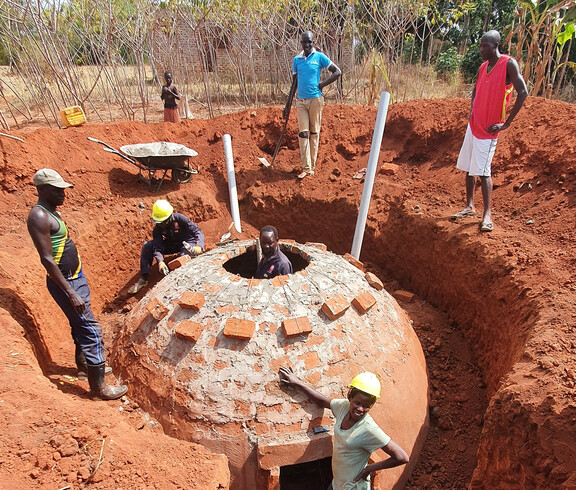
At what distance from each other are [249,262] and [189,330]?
172cm

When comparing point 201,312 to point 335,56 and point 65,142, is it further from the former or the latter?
point 335,56

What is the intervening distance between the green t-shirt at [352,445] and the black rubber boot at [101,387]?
1989 mm

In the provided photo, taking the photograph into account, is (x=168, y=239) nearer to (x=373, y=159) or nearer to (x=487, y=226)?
(x=373, y=159)

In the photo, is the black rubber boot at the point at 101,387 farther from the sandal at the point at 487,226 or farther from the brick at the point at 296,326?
the sandal at the point at 487,226

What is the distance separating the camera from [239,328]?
11.0 feet

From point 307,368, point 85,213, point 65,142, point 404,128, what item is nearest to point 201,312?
point 307,368

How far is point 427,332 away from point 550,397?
2689 millimetres

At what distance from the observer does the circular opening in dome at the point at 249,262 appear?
4828 mm

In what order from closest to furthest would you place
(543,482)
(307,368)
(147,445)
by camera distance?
(543,482), (147,445), (307,368)

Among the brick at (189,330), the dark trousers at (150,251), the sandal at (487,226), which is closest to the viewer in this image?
the brick at (189,330)

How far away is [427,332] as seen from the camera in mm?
5574

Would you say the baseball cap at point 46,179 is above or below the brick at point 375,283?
above

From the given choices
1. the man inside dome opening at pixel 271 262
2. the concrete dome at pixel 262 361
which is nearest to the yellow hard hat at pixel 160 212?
the concrete dome at pixel 262 361

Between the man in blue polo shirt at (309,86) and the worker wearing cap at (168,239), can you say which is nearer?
the worker wearing cap at (168,239)
